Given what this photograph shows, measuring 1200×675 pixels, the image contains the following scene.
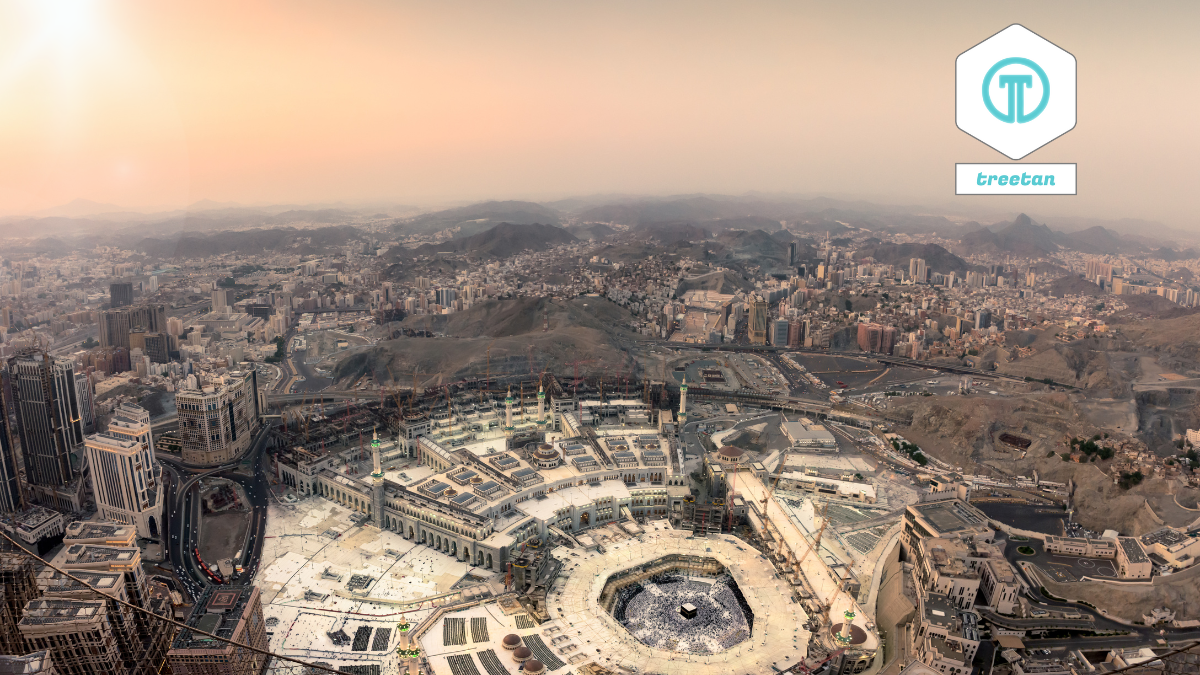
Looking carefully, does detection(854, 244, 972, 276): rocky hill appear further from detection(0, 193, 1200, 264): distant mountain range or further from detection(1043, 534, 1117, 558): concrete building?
detection(1043, 534, 1117, 558): concrete building

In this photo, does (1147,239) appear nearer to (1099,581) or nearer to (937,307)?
(937,307)

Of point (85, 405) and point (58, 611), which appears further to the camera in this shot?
point (85, 405)

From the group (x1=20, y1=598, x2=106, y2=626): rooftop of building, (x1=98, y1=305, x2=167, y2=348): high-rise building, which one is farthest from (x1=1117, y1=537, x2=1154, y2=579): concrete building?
(x1=98, y1=305, x2=167, y2=348): high-rise building

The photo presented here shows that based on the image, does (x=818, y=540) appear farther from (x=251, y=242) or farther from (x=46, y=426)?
(x=251, y=242)

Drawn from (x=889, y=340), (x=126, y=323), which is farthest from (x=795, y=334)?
(x=126, y=323)

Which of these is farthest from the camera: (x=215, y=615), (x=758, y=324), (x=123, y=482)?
(x=758, y=324)

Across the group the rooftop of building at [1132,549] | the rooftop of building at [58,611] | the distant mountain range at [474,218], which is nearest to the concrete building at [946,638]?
the rooftop of building at [1132,549]

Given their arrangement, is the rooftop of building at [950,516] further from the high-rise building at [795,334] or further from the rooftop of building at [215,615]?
the high-rise building at [795,334]
